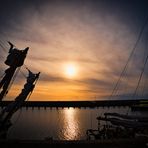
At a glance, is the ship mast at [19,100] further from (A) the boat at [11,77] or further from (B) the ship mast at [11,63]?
(B) the ship mast at [11,63]

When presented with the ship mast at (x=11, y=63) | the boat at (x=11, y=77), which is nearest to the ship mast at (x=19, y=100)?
the boat at (x=11, y=77)

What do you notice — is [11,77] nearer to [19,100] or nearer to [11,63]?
[11,63]

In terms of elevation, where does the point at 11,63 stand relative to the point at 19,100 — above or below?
above

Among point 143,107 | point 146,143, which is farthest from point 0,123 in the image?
point 143,107

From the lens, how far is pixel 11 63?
34906 millimetres

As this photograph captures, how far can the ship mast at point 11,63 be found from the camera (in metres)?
33.2

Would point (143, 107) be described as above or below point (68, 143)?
above

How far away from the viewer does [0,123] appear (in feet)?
141

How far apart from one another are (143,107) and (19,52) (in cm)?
12653

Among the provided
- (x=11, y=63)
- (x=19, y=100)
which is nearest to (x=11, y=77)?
(x=11, y=63)

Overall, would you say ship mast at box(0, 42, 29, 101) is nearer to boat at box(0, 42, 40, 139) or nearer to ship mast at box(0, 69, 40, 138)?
boat at box(0, 42, 40, 139)

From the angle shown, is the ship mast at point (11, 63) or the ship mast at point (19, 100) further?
the ship mast at point (19, 100)

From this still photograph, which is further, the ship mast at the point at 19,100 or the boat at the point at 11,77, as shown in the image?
the ship mast at the point at 19,100

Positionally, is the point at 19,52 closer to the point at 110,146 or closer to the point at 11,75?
the point at 11,75
